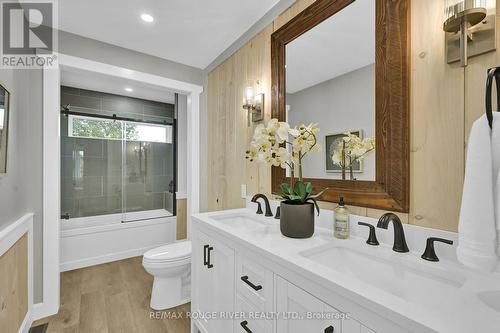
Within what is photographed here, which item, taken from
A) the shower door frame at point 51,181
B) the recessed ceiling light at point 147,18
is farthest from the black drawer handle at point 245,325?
the recessed ceiling light at point 147,18

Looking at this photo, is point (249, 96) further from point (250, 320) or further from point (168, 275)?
point (168, 275)

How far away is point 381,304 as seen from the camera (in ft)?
1.93

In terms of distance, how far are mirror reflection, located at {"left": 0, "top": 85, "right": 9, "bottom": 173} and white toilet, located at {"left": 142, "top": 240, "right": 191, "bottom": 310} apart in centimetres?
118

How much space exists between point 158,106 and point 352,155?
3.54 meters

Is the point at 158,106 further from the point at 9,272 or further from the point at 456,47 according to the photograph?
the point at 456,47

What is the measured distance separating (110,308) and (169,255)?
26.9 inches

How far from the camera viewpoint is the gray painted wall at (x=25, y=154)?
155 centimetres

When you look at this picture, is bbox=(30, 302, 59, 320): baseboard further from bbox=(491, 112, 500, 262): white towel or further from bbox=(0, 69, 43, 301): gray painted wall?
bbox=(491, 112, 500, 262): white towel

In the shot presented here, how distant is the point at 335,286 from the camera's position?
693 mm

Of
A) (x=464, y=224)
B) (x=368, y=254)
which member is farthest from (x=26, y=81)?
(x=464, y=224)

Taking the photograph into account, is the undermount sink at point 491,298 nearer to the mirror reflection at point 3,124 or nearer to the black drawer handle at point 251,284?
the black drawer handle at point 251,284

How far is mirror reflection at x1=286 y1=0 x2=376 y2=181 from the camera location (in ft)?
3.93

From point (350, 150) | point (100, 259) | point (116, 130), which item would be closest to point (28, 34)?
point (116, 130)

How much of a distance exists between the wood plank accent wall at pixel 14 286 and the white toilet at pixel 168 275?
798 millimetres
